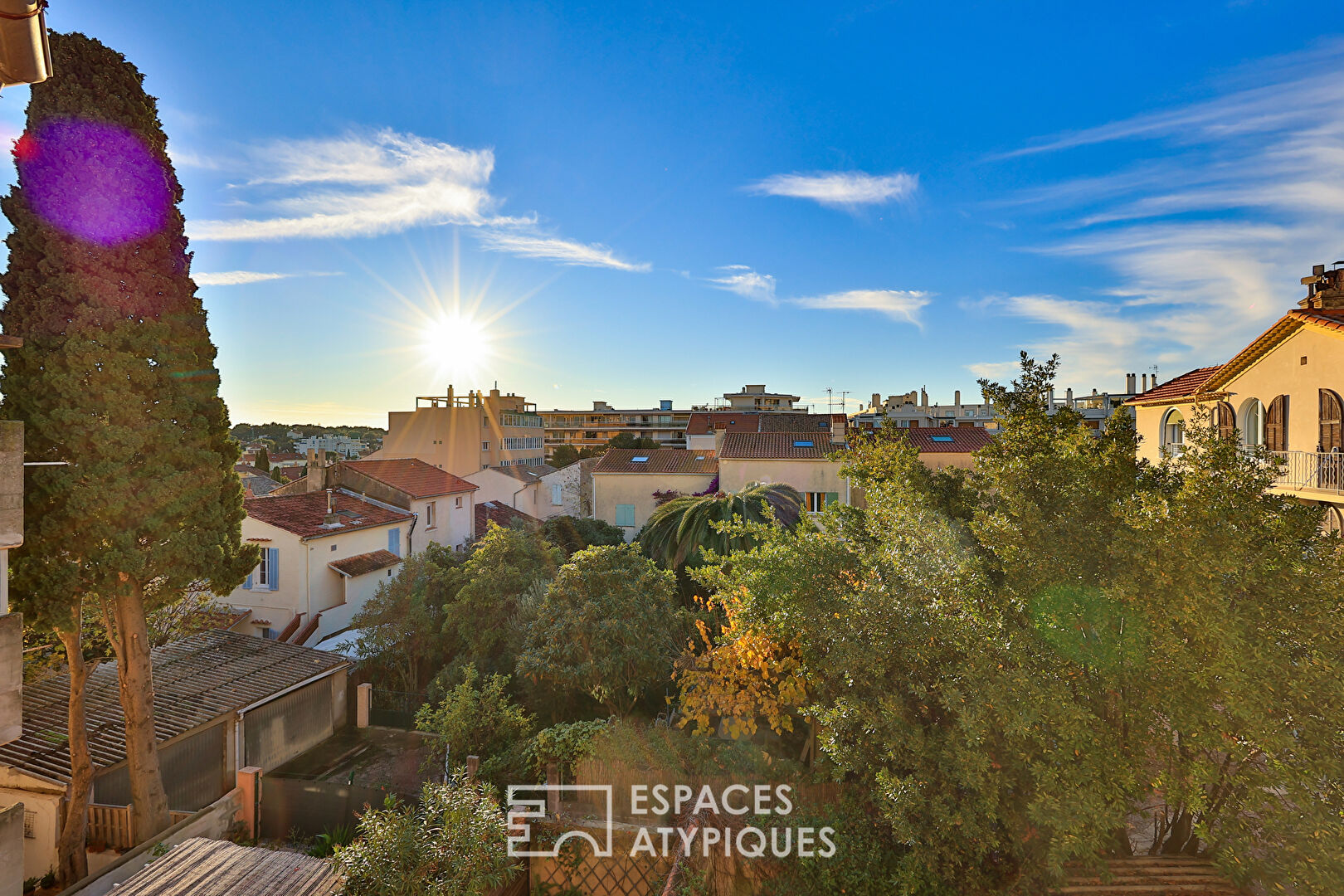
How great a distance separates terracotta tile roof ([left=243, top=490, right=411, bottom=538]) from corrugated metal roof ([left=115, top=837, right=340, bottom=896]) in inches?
448

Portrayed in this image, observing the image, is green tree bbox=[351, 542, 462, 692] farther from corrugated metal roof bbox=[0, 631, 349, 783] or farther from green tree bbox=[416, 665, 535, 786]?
green tree bbox=[416, 665, 535, 786]

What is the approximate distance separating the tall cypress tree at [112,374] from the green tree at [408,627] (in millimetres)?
5812

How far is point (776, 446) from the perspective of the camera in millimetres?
28250

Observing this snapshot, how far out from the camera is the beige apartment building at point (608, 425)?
7888cm

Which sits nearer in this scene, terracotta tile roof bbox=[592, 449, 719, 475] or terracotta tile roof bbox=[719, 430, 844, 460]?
terracotta tile roof bbox=[719, 430, 844, 460]

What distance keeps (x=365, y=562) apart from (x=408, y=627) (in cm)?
A: 543

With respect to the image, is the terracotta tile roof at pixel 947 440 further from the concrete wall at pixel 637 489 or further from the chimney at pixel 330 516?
the chimney at pixel 330 516

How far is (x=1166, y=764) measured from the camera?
18.8 ft

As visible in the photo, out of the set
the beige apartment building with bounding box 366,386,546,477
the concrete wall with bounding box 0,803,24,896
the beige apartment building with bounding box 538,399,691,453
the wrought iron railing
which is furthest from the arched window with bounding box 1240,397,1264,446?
the beige apartment building with bounding box 538,399,691,453

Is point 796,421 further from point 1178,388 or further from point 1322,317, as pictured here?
point 1322,317

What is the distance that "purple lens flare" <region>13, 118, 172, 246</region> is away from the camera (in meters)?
7.96

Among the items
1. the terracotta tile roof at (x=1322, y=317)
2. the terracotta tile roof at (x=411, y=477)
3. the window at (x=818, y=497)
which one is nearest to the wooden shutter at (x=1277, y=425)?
the terracotta tile roof at (x=1322, y=317)

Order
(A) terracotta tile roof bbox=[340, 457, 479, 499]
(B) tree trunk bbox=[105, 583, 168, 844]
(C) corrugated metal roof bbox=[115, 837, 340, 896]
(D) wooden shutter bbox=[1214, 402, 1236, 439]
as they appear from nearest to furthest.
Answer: (C) corrugated metal roof bbox=[115, 837, 340, 896] → (B) tree trunk bbox=[105, 583, 168, 844] → (D) wooden shutter bbox=[1214, 402, 1236, 439] → (A) terracotta tile roof bbox=[340, 457, 479, 499]

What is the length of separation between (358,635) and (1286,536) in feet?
60.0
